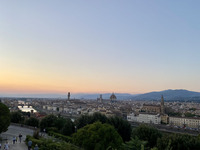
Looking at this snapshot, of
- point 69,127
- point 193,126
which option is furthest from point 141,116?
point 69,127

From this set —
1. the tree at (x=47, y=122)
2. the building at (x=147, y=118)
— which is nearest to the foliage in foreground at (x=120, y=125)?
the tree at (x=47, y=122)

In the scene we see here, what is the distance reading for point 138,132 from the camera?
20.5 meters

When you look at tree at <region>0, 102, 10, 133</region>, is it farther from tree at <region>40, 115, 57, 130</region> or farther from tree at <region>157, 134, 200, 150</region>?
tree at <region>157, 134, 200, 150</region>

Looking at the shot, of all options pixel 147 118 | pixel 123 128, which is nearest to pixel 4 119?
pixel 123 128

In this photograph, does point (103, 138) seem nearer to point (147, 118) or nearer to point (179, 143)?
point (179, 143)

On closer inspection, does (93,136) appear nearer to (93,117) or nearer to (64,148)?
(64,148)

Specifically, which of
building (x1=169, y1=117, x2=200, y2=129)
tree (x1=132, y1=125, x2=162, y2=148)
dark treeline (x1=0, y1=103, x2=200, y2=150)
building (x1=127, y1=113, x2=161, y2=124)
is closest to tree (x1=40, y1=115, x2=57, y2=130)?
dark treeline (x1=0, y1=103, x2=200, y2=150)

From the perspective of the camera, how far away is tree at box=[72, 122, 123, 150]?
12648mm

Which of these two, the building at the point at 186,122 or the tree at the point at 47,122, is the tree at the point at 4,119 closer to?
the tree at the point at 47,122

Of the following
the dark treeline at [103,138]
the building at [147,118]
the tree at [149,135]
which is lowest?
the building at [147,118]

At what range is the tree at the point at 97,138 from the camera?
41.5 ft

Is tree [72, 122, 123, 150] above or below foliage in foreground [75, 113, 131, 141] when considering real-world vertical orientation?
above

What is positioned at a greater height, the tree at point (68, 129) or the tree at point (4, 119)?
the tree at point (4, 119)

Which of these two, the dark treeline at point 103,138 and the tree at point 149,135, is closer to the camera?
the dark treeline at point 103,138
